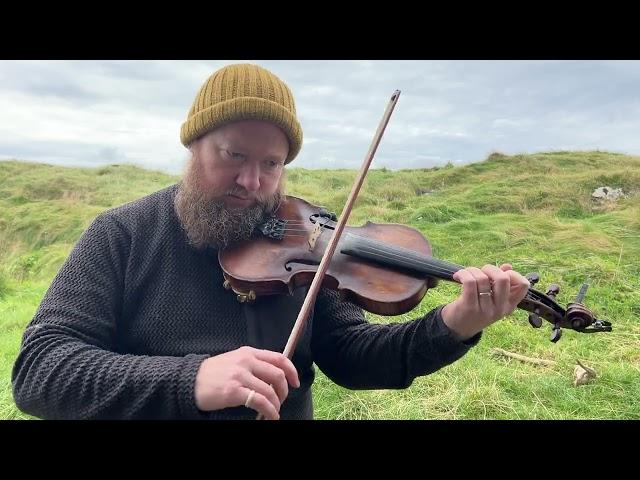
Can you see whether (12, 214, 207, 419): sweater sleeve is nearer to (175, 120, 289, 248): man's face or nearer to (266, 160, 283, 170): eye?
(175, 120, 289, 248): man's face

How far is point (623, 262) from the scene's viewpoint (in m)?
5.05

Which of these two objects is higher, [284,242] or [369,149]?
[369,149]

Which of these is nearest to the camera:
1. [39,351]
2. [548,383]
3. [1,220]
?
[39,351]

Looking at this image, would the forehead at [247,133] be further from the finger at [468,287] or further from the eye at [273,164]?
the finger at [468,287]

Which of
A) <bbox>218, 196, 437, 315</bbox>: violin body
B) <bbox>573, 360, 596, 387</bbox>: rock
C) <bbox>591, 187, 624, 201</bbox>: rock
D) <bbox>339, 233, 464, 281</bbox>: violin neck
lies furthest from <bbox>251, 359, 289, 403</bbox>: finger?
<bbox>591, 187, 624, 201</bbox>: rock

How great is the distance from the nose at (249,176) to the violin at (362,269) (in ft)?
0.66

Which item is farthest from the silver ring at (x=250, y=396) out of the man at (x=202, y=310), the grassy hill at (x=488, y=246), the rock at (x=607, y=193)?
the rock at (x=607, y=193)

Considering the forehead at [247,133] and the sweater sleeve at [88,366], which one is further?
the forehead at [247,133]

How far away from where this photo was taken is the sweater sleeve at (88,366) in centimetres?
127

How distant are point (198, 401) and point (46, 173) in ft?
37.8

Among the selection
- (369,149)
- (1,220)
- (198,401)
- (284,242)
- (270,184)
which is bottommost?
(1,220)

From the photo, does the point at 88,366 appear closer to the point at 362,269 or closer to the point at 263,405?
the point at 263,405
